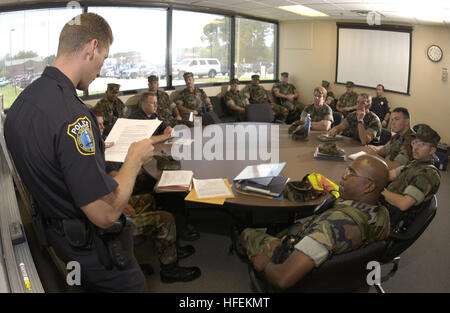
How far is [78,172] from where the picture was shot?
128 centimetres

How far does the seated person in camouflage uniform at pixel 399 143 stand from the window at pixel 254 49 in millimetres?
6009

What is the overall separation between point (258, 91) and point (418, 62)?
Result: 3.24 metres

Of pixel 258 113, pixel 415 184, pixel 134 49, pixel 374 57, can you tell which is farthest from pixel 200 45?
pixel 415 184

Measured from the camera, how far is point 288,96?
9.12 meters

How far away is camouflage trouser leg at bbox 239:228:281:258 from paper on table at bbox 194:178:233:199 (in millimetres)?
408

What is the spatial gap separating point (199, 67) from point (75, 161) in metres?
7.37

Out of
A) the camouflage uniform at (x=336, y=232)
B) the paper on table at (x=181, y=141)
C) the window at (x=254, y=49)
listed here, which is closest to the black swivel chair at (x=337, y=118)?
the paper on table at (x=181, y=141)

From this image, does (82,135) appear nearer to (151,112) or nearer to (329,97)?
(151,112)

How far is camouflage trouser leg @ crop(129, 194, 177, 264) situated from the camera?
8.48 ft

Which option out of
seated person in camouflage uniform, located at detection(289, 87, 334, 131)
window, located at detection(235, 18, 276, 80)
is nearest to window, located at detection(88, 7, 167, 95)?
window, located at detection(235, 18, 276, 80)

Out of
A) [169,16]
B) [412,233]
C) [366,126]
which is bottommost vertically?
[412,233]

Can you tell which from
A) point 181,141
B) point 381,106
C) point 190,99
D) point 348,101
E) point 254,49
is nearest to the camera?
point 181,141

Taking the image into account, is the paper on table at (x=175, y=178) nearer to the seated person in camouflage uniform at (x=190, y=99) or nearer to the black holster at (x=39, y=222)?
the black holster at (x=39, y=222)
